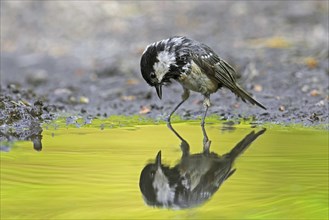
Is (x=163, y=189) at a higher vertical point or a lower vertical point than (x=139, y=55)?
lower

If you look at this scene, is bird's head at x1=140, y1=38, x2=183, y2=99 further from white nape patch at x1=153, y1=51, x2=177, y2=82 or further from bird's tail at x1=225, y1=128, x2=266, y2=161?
bird's tail at x1=225, y1=128, x2=266, y2=161

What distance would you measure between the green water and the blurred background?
4.99ft

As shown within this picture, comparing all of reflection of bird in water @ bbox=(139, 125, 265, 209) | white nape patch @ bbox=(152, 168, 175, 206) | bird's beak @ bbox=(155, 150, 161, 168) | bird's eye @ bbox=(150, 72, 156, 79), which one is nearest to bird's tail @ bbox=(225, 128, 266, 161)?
reflection of bird in water @ bbox=(139, 125, 265, 209)

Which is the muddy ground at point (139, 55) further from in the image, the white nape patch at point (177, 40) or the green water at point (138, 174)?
the white nape patch at point (177, 40)

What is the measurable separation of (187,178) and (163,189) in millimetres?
384

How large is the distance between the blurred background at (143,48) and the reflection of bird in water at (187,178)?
7.59 feet

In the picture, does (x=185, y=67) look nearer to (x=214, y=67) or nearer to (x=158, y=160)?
(x=214, y=67)

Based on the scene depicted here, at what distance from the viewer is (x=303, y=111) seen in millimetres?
8406

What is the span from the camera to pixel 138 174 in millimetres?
5422

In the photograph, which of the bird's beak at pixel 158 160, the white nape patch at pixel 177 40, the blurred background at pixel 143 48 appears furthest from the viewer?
the blurred background at pixel 143 48

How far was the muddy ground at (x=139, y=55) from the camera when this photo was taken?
28.4ft

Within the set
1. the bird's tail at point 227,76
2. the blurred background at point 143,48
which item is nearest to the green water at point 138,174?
the bird's tail at point 227,76

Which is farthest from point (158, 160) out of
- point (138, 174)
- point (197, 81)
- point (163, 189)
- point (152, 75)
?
point (197, 81)

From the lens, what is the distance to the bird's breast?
7609mm
